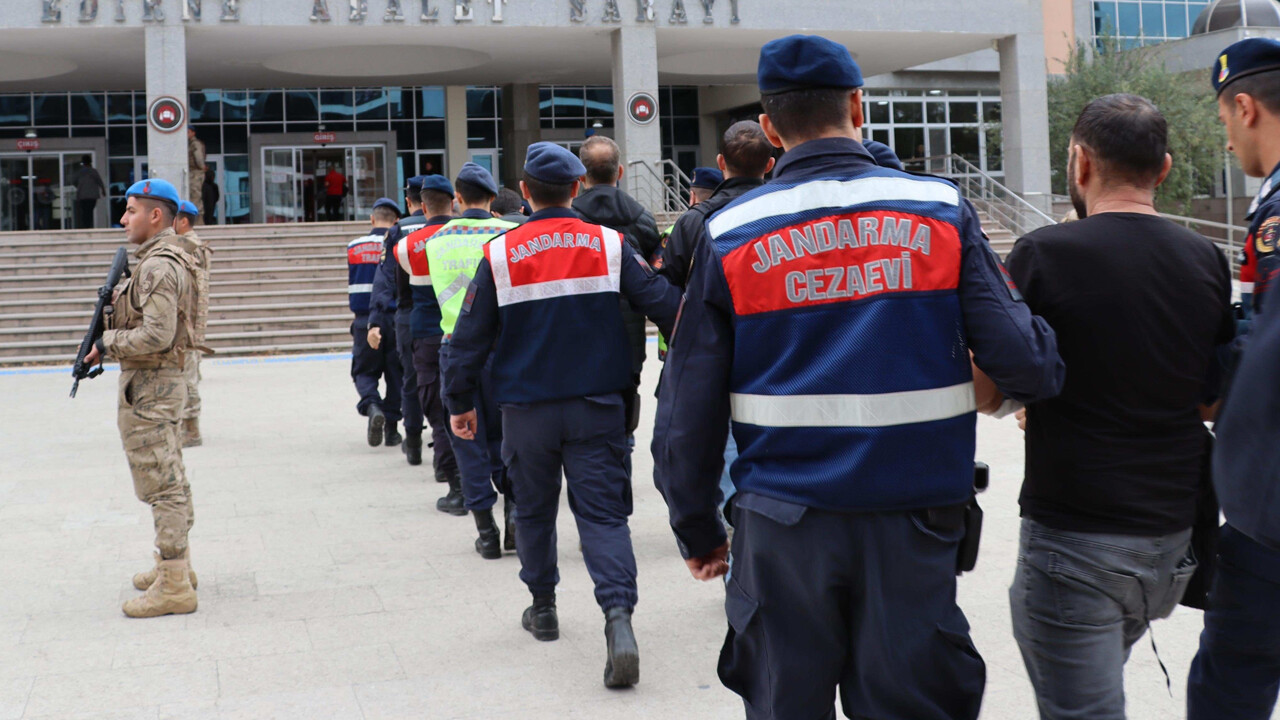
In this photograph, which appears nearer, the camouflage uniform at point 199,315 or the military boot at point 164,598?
the military boot at point 164,598

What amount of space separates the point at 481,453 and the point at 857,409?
4159 millimetres

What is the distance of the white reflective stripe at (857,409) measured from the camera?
251cm

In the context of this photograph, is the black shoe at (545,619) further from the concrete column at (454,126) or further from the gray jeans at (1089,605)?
the concrete column at (454,126)

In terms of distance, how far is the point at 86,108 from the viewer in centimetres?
3309

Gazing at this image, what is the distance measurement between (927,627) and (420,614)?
3267 mm

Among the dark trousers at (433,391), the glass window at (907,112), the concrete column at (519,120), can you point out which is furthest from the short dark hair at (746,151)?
the glass window at (907,112)

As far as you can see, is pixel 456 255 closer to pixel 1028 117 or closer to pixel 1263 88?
pixel 1263 88

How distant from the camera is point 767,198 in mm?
2594

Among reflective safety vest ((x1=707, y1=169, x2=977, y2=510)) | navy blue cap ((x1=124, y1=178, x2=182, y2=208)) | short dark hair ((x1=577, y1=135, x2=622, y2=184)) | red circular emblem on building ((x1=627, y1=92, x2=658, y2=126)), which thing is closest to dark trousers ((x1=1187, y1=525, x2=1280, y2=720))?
reflective safety vest ((x1=707, y1=169, x2=977, y2=510))

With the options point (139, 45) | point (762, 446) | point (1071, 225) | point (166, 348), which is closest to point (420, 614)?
point (166, 348)

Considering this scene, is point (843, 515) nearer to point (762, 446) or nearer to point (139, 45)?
point (762, 446)

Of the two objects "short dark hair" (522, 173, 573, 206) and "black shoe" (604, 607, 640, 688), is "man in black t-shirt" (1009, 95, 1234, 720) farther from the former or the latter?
"short dark hair" (522, 173, 573, 206)

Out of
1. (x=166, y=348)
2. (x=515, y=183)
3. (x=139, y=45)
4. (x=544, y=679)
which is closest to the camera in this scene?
(x=544, y=679)

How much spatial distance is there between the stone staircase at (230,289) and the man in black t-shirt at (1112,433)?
689 inches
